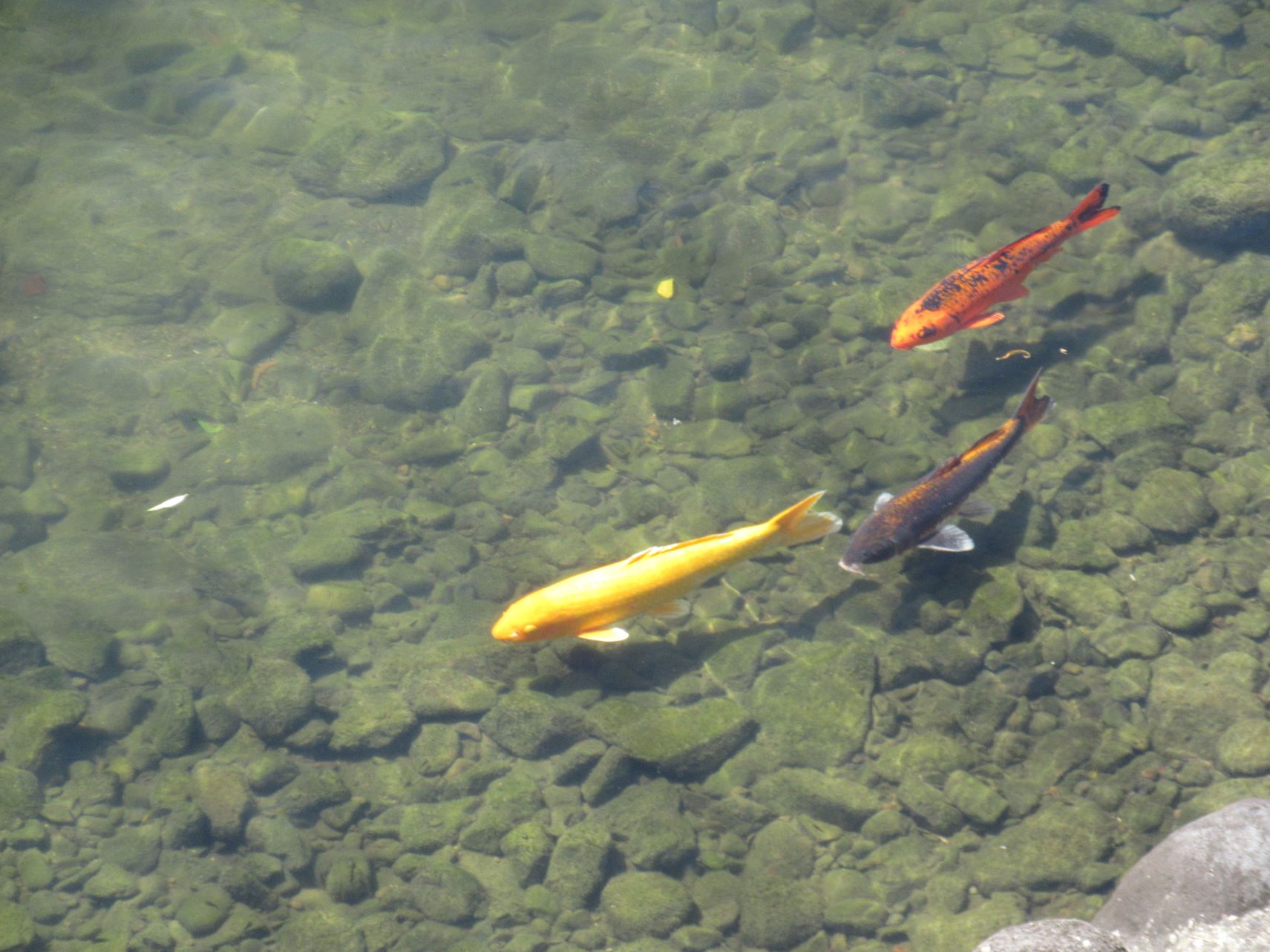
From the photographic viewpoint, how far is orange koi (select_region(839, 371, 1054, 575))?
483 cm

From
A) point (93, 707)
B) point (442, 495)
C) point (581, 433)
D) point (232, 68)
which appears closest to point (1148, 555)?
point (581, 433)

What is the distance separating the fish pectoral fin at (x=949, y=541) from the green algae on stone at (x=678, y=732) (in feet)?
4.80

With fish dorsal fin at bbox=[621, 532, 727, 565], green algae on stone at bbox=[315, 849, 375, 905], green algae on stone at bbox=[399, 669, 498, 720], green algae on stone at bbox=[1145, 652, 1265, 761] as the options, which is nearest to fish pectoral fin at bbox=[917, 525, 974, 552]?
fish dorsal fin at bbox=[621, 532, 727, 565]

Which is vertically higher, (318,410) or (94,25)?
(94,25)

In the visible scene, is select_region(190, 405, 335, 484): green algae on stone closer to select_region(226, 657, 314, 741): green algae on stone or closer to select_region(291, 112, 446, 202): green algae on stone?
select_region(226, 657, 314, 741): green algae on stone

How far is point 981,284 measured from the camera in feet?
17.9

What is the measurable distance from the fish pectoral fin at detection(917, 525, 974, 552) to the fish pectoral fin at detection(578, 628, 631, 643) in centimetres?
177

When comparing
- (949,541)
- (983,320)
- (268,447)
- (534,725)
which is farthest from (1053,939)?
(268,447)

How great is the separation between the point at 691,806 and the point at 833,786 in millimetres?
802

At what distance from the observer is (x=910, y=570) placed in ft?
18.0

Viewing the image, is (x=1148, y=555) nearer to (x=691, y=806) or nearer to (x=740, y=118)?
(x=691, y=806)

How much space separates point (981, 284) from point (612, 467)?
9.05 ft

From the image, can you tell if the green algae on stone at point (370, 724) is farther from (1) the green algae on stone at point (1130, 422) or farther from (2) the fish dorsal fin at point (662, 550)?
(1) the green algae on stone at point (1130, 422)

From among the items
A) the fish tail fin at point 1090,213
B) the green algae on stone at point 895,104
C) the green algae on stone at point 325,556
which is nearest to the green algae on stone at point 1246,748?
the fish tail fin at point 1090,213
